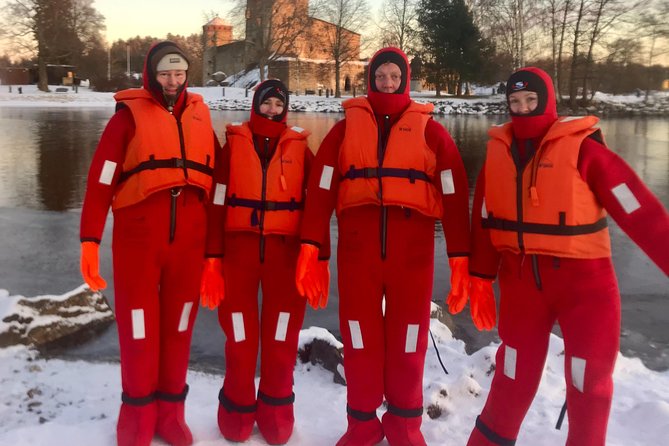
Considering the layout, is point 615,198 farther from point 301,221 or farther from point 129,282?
point 129,282

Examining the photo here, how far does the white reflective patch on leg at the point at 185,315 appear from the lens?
3.39 metres

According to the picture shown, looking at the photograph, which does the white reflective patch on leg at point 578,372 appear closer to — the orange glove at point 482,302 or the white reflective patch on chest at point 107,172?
the orange glove at point 482,302

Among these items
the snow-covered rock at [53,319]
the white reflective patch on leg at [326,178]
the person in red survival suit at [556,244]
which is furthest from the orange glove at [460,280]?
the snow-covered rock at [53,319]

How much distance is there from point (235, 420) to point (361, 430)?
780 mm

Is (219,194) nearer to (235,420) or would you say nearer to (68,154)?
(235,420)

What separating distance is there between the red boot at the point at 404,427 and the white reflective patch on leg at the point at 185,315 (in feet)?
4.41

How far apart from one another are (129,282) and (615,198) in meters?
2.63

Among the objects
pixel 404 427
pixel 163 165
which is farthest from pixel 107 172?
pixel 404 427

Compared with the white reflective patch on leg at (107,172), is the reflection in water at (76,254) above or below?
below

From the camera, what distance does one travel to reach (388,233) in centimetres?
327

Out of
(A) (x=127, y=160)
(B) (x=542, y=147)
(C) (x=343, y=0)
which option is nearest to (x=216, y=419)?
(A) (x=127, y=160)

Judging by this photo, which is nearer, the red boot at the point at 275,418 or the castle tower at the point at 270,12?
the red boot at the point at 275,418

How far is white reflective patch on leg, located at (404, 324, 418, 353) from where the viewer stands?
331 centimetres

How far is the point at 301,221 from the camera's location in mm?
3533
